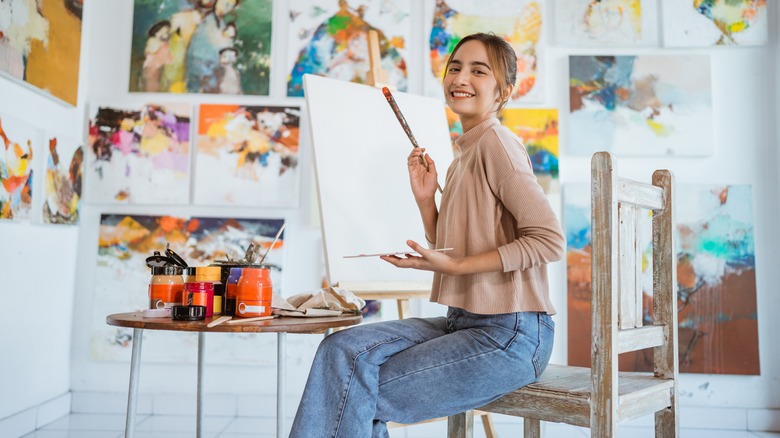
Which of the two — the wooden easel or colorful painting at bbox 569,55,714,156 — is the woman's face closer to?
the wooden easel

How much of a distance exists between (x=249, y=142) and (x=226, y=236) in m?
0.46

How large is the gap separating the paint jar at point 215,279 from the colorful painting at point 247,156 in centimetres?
141

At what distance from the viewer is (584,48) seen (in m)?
2.91

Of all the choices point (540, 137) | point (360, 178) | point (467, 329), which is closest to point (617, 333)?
point (467, 329)

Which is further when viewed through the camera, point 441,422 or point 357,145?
point 441,422

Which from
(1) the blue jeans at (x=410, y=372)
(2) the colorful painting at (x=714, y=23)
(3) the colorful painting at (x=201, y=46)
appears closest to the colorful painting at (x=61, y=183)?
(3) the colorful painting at (x=201, y=46)

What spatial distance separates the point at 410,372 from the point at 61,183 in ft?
6.99

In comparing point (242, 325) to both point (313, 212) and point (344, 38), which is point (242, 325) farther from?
point (344, 38)

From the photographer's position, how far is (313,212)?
2832mm

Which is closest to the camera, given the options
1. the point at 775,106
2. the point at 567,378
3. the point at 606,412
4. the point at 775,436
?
the point at 606,412

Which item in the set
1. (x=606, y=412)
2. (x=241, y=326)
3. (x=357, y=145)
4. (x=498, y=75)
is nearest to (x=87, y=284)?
(x=357, y=145)

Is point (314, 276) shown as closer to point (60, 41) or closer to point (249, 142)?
point (249, 142)

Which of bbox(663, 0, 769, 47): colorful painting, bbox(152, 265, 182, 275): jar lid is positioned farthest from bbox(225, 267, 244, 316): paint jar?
Result: bbox(663, 0, 769, 47): colorful painting

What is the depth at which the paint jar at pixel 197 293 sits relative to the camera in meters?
1.34
